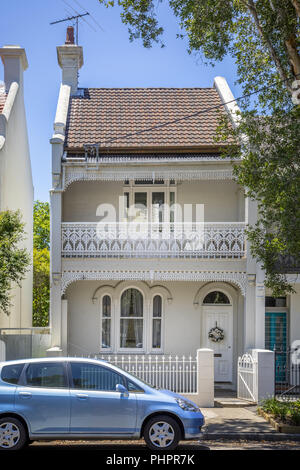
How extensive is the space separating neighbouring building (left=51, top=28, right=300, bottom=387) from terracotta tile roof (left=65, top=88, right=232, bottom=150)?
0.20 ft

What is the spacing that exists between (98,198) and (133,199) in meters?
1.08

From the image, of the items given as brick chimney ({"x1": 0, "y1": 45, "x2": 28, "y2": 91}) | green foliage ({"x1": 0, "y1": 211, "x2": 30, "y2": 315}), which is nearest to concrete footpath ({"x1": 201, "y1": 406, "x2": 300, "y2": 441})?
green foliage ({"x1": 0, "y1": 211, "x2": 30, "y2": 315})

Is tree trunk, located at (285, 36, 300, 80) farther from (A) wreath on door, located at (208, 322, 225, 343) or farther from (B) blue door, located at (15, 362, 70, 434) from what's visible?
(A) wreath on door, located at (208, 322, 225, 343)

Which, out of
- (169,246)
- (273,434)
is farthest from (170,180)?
(273,434)

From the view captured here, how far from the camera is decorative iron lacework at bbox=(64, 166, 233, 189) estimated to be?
16344 millimetres

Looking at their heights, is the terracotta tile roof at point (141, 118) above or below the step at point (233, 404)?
above

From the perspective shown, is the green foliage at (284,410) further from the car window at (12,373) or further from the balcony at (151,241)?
the car window at (12,373)

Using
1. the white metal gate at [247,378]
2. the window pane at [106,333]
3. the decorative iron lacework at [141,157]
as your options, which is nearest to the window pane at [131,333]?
the window pane at [106,333]

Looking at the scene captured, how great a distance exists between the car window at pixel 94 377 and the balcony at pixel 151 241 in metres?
6.80

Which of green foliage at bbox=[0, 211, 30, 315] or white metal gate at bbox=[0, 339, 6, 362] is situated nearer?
green foliage at bbox=[0, 211, 30, 315]

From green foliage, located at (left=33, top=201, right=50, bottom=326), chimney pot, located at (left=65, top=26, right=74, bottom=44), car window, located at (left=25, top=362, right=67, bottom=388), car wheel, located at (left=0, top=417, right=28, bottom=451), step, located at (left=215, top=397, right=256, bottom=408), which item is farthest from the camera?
green foliage, located at (left=33, top=201, right=50, bottom=326)

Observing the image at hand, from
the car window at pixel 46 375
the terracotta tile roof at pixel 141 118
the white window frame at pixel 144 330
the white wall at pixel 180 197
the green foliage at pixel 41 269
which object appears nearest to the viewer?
the car window at pixel 46 375

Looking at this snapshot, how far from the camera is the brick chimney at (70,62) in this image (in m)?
19.8

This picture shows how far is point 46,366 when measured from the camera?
9477 mm
